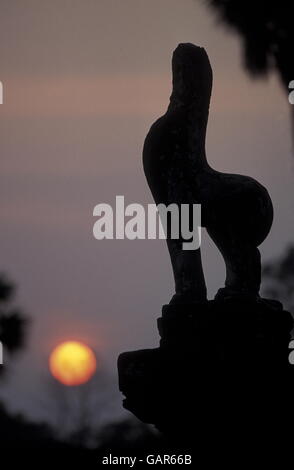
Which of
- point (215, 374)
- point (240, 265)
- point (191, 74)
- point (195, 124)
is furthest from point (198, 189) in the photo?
point (215, 374)

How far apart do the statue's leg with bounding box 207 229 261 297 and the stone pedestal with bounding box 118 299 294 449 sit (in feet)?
0.69

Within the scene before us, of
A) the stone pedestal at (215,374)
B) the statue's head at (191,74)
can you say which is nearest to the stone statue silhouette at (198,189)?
the statue's head at (191,74)

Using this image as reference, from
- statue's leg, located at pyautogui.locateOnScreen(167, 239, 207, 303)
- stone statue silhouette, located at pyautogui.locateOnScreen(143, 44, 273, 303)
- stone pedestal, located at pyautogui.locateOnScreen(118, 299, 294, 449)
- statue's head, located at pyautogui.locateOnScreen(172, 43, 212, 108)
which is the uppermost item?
statue's head, located at pyautogui.locateOnScreen(172, 43, 212, 108)

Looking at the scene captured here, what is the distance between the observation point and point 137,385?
39.1 feet

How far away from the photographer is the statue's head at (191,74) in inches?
488

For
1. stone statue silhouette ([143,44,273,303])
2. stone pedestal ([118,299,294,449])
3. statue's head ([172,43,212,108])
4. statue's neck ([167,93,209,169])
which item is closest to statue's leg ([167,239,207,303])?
stone statue silhouette ([143,44,273,303])

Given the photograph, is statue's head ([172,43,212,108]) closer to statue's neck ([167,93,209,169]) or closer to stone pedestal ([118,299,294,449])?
statue's neck ([167,93,209,169])

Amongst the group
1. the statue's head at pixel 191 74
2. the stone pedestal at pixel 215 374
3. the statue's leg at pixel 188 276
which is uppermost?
the statue's head at pixel 191 74

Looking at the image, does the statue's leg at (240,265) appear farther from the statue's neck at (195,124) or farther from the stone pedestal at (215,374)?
the statue's neck at (195,124)

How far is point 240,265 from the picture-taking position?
1213 centimetres

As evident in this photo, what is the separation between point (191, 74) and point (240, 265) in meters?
1.61

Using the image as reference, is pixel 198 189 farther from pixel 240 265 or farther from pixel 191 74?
pixel 191 74

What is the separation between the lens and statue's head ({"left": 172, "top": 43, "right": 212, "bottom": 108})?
40.7ft

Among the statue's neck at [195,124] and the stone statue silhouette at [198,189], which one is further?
the statue's neck at [195,124]
